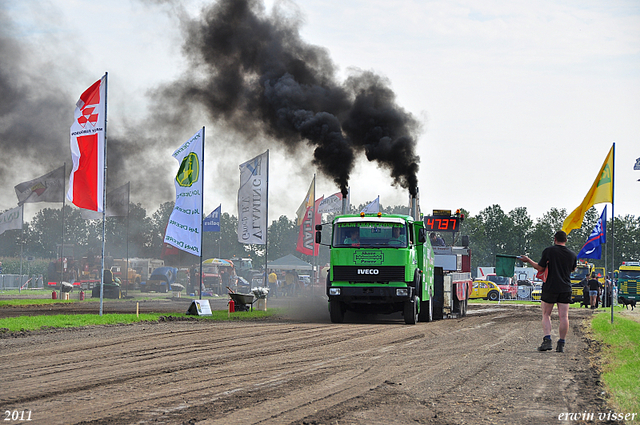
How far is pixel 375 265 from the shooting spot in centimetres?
1978

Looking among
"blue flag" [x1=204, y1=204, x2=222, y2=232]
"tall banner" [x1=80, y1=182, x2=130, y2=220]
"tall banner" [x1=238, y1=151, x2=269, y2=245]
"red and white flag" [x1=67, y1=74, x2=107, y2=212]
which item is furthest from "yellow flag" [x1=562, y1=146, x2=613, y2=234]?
"tall banner" [x1=80, y1=182, x2=130, y2=220]

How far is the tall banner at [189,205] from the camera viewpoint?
76.1 ft

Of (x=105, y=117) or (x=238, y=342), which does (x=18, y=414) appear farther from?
(x=105, y=117)

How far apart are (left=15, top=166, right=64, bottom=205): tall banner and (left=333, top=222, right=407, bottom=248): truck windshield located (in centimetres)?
2491

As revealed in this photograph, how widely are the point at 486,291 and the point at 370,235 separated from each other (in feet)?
112

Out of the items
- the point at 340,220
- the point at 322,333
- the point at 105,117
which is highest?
the point at 105,117

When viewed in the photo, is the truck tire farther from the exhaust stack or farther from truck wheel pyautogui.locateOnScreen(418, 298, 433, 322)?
truck wheel pyautogui.locateOnScreen(418, 298, 433, 322)

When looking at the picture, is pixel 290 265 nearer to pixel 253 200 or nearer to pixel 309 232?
pixel 309 232

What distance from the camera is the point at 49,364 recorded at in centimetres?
1020

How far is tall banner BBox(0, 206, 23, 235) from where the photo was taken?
42.4 m

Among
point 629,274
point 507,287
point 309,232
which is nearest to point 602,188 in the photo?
point 309,232

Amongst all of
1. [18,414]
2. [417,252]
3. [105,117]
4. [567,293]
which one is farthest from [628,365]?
[105,117]

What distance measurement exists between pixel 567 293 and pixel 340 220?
979cm

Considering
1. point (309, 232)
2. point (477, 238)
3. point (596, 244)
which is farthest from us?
point (477, 238)
